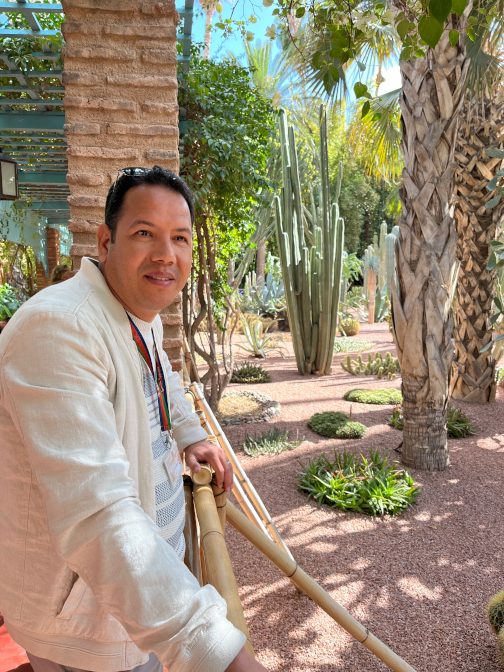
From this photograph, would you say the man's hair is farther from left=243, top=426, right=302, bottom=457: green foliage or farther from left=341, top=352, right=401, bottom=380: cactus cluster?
left=341, top=352, right=401, bottom=380: cactus cluster

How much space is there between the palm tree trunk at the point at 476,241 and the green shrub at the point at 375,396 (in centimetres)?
84

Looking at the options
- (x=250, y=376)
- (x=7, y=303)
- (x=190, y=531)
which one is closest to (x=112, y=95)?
(x=190, y=531)

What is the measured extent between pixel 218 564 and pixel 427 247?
4.01m

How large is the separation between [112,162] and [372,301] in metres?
15.8

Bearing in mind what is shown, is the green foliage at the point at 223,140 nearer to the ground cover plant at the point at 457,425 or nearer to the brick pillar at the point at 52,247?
the ground cover plant at the point at 457,425

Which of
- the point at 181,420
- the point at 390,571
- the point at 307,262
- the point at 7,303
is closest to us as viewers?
the point at 181,420

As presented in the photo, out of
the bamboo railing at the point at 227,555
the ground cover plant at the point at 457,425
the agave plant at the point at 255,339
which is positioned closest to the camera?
the bamboo railing at the point at 227,555

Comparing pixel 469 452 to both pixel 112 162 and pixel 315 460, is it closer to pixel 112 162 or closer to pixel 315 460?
pixel 315 460

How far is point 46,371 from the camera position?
0.77 m

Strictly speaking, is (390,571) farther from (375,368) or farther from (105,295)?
(375,368)

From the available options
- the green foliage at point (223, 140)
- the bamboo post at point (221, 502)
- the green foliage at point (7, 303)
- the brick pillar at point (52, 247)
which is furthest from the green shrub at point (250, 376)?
the bamboo post at point (221, 502)

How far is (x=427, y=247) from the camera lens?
4340 mm

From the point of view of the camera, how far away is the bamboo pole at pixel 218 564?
74 cm

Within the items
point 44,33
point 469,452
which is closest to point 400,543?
point 469,452
